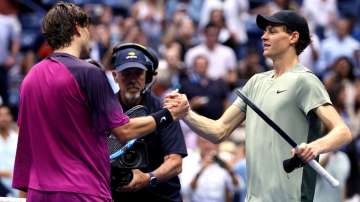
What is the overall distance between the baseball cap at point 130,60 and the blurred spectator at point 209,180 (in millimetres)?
4199

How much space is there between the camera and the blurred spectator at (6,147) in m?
11.2

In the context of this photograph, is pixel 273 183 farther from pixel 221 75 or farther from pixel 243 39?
pixel 243 39

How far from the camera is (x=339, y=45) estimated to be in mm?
16734

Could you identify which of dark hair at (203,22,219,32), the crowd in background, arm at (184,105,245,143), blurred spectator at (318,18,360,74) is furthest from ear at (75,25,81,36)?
blurred spectator at (318,18,360,74)

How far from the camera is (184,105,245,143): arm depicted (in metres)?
7.27

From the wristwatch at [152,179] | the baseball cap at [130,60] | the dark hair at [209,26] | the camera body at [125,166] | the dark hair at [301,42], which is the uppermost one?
the dark hair at [301,42]

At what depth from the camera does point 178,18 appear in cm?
1709

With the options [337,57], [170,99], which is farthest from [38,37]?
[170,99]

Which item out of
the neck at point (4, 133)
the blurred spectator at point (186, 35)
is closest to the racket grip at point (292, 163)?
the neck at point (4, 133)

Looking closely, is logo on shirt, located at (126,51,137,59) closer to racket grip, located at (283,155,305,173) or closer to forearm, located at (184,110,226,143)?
forearm, located at (184,110,226,143)

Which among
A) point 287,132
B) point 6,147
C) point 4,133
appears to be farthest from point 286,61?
point 4,133

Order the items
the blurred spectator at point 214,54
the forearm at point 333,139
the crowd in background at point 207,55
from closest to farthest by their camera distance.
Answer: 1. the forearm at point 333,139
2. the crowd in background at point 207,55
3. the blurred spectator at point 214,54

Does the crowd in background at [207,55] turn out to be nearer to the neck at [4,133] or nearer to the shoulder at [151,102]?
the neck at [4,133]

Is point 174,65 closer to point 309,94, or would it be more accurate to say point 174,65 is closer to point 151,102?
point 151,102
